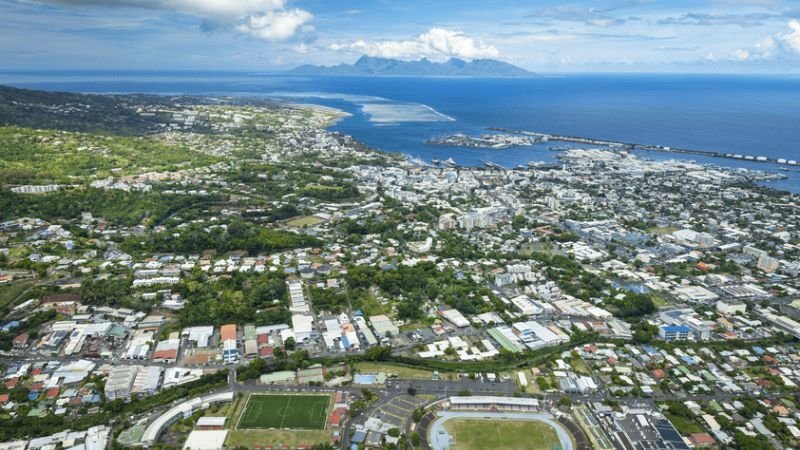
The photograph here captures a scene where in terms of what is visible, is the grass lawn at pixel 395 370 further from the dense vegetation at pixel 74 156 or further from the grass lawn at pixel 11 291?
the dense vegetation at pixel 74 156

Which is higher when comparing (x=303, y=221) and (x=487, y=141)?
(x=487, y=141)

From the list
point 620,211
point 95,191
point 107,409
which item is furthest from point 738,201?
point 95,191

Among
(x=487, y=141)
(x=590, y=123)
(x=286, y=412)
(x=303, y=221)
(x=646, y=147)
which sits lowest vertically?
(x=286, y=412)

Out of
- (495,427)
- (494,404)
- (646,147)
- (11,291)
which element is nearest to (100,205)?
(11,291)

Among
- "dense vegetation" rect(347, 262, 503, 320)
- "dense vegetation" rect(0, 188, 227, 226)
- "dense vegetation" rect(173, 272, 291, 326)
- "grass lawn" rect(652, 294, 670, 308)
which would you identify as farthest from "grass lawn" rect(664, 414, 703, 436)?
"dense vegetation" rect(0, 188, 227, 226)

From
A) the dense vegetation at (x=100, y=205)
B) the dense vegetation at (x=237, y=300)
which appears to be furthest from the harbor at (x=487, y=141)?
the dense vegetation at (x=237, y=300)

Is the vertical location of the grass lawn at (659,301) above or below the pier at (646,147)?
below

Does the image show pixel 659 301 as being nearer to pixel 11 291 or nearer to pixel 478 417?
pixel 478 417
